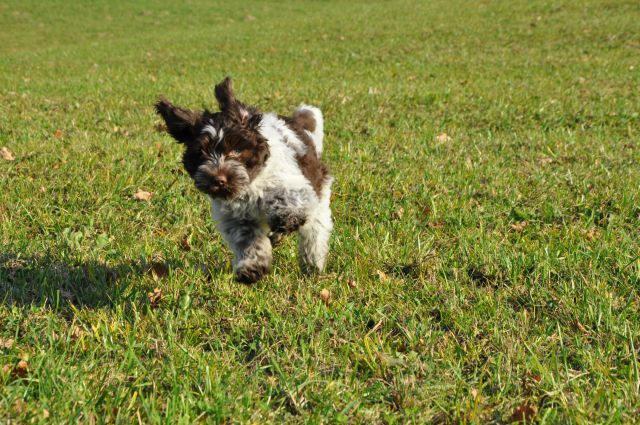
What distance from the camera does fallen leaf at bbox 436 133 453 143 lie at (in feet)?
29.3

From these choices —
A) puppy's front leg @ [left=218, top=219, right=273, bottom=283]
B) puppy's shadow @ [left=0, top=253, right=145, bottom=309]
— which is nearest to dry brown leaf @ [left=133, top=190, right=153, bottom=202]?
puppy's shadow @ [left=0, top=253, right=145, bottom=309]

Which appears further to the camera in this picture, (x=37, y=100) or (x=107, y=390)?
(x=37, y=100)

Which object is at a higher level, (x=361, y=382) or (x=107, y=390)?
(x=107, y=390)

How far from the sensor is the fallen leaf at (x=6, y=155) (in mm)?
7742

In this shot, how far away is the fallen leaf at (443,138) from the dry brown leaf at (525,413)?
20.7 feet

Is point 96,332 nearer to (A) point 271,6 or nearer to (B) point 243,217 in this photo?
(B) point 243,217

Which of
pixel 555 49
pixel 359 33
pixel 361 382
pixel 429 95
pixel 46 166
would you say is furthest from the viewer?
pixel 359 33

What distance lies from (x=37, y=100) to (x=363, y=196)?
29.6ft

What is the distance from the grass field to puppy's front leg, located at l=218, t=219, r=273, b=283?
0.75 feet

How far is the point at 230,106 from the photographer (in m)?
4.43

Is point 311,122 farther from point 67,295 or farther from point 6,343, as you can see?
point 6,343

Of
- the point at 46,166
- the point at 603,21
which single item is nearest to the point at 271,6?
the point at 603,21

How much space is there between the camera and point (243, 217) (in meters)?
4.54

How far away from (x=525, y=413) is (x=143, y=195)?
16.5 feet
